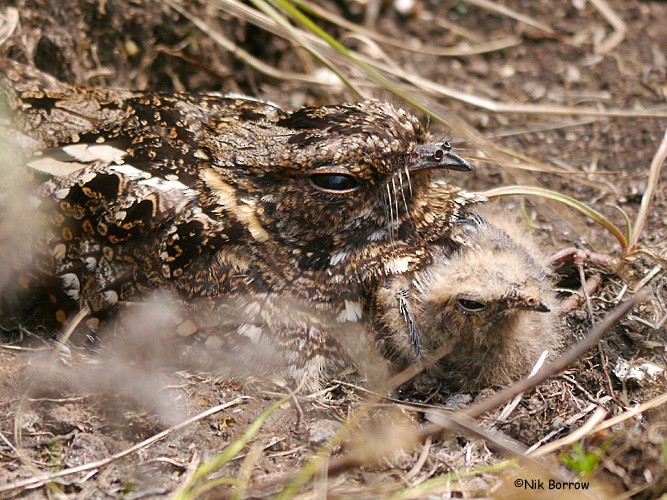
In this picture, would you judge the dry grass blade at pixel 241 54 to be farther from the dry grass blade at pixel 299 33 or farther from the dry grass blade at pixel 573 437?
the dry grass blade at pixel 573 437

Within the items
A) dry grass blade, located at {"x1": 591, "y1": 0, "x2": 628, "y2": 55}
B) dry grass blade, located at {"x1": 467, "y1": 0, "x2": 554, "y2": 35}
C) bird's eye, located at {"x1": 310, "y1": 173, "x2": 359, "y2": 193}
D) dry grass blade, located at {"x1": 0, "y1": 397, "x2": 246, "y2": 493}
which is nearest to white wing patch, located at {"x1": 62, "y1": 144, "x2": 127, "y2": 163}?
bird's eye, located at {"x1": 310, "y1": 173, "x2": 359, "y2": 193}

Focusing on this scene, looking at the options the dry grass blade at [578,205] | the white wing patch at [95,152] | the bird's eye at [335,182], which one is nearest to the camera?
the bird's eye at [335,182]

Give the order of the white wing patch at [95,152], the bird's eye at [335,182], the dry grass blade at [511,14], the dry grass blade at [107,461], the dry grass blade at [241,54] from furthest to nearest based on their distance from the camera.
A: the dry grass blade at [511,14]
the dry grass blade at [241,54]
the white wing patch at [95,152]
the bird's eye at [335,182]
the dry grass blade at [107,461]

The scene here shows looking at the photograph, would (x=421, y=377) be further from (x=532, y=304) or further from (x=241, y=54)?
(x=241, y=54)

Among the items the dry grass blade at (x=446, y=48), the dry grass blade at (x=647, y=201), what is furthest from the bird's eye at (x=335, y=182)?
the dry grass blade at (x=446, y=48)

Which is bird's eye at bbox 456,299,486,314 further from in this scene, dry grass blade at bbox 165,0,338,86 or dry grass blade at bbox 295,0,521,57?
dry grass blade at bbox 295,0,521,57

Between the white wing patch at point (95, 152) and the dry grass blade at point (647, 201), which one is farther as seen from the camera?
the dry grass blade at point (647, 201)
